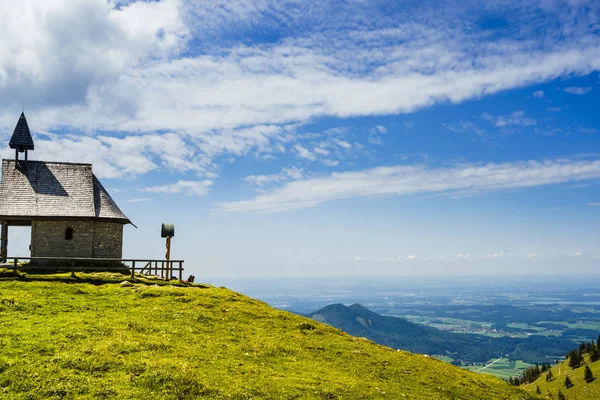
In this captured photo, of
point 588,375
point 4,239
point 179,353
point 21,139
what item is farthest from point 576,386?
point 21,139

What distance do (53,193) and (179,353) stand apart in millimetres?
38644

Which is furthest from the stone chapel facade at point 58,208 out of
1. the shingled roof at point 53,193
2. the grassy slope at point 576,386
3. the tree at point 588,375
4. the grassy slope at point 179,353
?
the tree at point 588,375

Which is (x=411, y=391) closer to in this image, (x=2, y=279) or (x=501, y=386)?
(x=501, y=386)

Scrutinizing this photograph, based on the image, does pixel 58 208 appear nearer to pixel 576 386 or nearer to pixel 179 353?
pixel 179 353

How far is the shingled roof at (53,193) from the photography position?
52125 millimetres

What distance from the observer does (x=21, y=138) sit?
57281mm

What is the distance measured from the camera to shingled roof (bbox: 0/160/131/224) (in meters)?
52.1

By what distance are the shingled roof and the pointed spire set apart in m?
2.07

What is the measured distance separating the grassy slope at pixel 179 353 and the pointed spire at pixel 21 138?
24.4m

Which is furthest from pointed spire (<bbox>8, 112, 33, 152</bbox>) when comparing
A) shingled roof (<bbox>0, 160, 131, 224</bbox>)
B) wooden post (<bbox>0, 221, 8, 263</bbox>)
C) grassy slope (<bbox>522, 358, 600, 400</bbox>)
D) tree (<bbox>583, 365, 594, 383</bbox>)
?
tree (<bbox>583, 365, 594, 383</bbox>)

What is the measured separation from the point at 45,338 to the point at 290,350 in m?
15.1

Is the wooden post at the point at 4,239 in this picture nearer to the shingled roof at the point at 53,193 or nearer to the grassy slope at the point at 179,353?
the shingled roof at the point at 53,193

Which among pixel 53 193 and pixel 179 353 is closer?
pixel 179 353

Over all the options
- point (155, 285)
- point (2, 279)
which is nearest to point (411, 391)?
point (155, 285)
